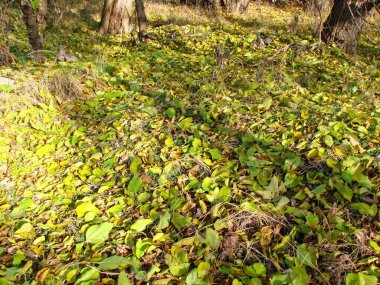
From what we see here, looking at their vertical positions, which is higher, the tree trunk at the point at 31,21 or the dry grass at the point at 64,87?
the tree trunk at the point at 31,21

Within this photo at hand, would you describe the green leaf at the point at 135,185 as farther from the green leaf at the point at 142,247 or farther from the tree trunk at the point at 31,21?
the tree trunk at the point at 31,21

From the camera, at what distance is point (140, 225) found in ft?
6.45

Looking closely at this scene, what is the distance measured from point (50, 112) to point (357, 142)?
2986mm

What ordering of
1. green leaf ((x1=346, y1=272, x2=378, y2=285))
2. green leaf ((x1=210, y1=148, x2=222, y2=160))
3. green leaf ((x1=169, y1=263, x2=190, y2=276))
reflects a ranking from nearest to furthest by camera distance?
green leaf ((x1=346, y1=272, x2=378, y2=285))
green leaf ((x1=169, y1=263, x2=190, y2=276))
green leaf ((x1=210, y1=148, x2=222, y2=160))

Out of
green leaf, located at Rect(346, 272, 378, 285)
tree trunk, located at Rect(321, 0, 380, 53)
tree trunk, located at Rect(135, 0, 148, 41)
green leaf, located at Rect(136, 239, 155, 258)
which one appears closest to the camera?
green leaf, located at Rect(346, 272, 378, 285)

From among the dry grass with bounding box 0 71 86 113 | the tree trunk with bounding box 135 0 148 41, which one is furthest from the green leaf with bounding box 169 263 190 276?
the tree trunk with bounding box 135 0 148 41

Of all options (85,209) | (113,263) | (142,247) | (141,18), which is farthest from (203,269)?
(141,18)

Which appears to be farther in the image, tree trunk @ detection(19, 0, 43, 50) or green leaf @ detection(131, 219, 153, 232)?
tree trunk @ detection(19, 0, 43, 50)

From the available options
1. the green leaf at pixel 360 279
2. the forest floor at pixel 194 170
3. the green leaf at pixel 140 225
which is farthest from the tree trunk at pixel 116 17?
the green leaf at pixel 360 279

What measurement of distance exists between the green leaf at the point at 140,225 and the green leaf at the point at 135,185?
1.04 ft

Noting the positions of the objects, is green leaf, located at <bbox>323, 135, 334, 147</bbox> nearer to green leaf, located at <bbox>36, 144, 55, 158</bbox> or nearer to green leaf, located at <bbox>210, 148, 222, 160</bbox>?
green leaf, located at <bbox>210, 148, 222, 160</bbox>

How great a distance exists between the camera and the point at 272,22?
6.12 metres

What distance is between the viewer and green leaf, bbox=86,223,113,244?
1943mm

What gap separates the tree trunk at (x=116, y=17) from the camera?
554 centimetres
